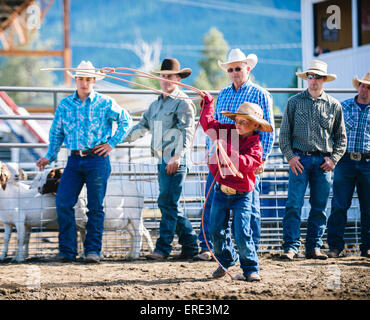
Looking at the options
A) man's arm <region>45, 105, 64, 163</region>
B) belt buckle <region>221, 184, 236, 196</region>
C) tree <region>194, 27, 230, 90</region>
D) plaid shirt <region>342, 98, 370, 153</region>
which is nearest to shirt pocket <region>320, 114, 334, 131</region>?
plaid shirt <region>342, 98, 370, 153</region>

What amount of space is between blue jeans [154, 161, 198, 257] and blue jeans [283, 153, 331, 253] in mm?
984

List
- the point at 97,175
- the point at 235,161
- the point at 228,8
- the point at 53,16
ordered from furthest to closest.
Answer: the point at 53,16 → the point at 228,8 → the point at 97,175 → the point at 235,161

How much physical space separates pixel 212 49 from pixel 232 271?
2466 inches

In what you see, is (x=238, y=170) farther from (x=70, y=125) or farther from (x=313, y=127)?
(x=70, y=125)

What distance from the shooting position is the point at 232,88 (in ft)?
17.6

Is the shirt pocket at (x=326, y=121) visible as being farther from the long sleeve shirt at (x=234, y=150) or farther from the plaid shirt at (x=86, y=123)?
the plaid shirt at (x=86, y=123)

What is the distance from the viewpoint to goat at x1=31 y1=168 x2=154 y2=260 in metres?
6.24

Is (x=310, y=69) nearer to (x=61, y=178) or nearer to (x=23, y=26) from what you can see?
(x=61, y=178)

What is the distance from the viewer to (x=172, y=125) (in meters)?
5.86

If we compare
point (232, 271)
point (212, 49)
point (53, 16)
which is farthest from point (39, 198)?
point (53, 16)

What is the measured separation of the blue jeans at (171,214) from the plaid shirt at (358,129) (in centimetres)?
182

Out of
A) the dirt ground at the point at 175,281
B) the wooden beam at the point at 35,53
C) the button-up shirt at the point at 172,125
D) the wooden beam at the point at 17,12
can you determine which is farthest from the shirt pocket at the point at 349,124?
the wooden beam at the point at 17,12

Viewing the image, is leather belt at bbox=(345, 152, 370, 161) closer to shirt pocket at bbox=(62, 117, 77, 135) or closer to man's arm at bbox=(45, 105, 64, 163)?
shirt pocket at bbox=(62, 117, 77, 135)

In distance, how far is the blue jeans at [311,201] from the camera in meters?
5.91
